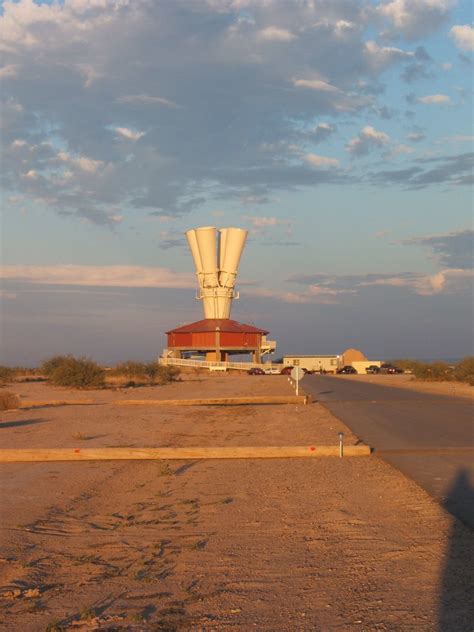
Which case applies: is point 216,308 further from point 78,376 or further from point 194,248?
point 78,376

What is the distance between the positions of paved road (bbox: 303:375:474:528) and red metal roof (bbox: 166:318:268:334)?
2450 inches

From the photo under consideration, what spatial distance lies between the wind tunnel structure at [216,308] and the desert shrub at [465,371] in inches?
1400

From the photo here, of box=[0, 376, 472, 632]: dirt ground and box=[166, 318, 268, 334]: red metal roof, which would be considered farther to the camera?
box=[166, 318, 268, 334]: red metal roof

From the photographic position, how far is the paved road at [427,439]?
1142 cm

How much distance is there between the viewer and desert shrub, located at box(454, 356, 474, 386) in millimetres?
60734

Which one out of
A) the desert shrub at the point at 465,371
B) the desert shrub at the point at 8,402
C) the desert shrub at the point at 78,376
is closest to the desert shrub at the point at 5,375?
the desert shrub at the point at 78,376

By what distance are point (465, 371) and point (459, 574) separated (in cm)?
5750

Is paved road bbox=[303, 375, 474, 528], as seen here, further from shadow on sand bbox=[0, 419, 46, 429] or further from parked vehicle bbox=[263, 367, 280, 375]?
parked vehicle bbox=[263, 367, 280, 375]

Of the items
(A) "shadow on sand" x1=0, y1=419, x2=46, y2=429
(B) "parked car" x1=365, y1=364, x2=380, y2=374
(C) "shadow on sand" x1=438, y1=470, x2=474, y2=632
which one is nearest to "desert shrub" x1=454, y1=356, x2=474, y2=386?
(B) "parked car" x1=365, y1=364, x2=380, y2=374

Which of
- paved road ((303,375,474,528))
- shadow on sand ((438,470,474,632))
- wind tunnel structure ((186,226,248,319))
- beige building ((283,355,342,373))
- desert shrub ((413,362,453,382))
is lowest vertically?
shadow on sand ((438,470,474,632))

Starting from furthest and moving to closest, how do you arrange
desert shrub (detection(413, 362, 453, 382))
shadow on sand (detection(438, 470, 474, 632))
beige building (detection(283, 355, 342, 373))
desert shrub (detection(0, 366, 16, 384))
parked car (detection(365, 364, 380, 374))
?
beige building (detection(283, 355, 342, 373)) → parked car (detection(365, 364, 380, 374)) → desert shrub (detection(413, 362, 453, 382)) → desert shrub (detection(0, 366, 16, 384)) → shadow on sand (detection(438, 470, 474, 632))

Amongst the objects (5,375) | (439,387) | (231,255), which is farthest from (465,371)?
(231,255)

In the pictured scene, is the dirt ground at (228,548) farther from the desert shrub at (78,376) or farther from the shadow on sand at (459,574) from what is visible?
the desert shrub at (78,376)

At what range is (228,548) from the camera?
25.9 ft
